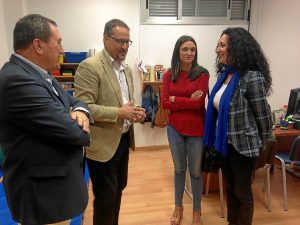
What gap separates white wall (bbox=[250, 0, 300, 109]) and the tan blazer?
2958 millimetres

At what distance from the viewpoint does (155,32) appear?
14.1ft

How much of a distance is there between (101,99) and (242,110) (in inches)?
37.0

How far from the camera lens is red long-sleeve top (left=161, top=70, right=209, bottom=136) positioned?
2.22 meters

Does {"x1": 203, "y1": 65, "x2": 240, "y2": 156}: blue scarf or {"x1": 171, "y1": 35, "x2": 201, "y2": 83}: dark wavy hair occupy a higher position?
{"x1": 171, "y1": 35, "x2": 201, "y2": 83}: dark wavy hair

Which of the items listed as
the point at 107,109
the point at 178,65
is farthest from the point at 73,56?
the point at 107,109

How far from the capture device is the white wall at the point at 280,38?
369cm

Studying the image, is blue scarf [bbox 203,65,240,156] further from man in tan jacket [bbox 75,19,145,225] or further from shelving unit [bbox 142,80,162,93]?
shelving unit [bbox 142,80,162,93]

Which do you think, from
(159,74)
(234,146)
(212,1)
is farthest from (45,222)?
(212,1)

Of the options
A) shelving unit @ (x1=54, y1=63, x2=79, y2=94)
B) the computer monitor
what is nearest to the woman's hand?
the computer monitor

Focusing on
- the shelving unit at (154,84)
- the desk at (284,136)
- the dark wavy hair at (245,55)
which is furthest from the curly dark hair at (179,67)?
the shelving unit at (154,84)

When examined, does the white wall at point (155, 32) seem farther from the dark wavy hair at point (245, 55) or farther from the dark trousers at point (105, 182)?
the dark trousers at point (105, 182)

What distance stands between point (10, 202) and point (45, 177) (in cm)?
22

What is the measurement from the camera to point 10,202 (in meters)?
1.21

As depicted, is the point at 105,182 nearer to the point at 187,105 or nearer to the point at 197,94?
the point at 187,105
